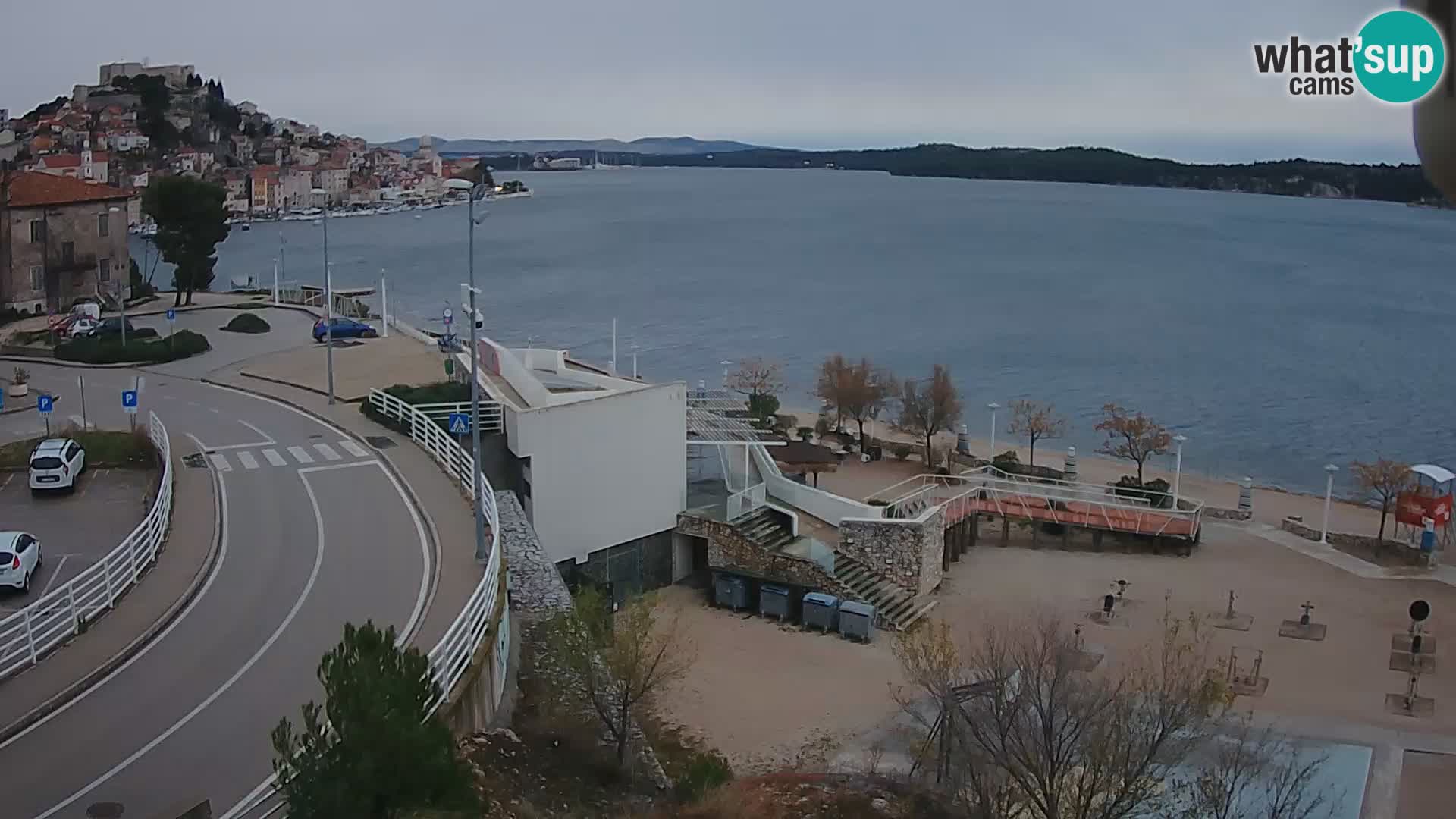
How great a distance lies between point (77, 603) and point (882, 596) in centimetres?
1459

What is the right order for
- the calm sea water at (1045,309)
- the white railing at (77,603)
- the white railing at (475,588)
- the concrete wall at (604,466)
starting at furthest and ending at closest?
the calm sea water at (1045,309)
the concrete wall at (604,466)
the white railing at (77,603)
the white railing at (475,588)

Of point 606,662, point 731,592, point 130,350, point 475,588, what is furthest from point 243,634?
point 130,350

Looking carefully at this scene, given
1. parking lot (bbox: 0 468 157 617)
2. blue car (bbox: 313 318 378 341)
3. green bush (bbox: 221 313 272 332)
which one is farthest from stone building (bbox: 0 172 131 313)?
parking lot (bbox: 0 468 157 617)

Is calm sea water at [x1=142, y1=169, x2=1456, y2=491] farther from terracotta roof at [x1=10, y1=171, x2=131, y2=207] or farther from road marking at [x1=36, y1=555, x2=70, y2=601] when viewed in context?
road marking at [x1=36, y1=555, x2=70, y2=601]

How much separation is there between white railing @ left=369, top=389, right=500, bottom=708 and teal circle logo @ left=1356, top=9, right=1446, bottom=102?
8493 millimetres

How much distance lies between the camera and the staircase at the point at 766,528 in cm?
2548

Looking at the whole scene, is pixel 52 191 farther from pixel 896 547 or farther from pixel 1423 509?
pixel 1423 509

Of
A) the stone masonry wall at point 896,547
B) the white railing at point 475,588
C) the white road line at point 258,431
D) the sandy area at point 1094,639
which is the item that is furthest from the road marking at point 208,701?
the stone masonry wall at point 896,547

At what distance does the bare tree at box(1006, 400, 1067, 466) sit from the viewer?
1626 inches

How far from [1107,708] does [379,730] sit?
780 centimetres

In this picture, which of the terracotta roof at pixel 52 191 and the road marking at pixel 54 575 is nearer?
the road marking at pixel 54 575

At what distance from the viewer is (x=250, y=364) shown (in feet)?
121

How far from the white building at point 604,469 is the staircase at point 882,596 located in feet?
12.1

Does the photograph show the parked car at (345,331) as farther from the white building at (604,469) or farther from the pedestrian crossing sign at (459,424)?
the pedestrian crossing sign at (459,424)
